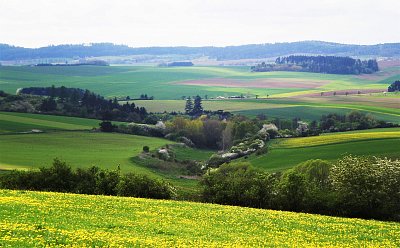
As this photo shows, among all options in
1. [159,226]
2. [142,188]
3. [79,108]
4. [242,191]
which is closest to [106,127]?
[79,108]

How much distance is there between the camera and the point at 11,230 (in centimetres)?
2289

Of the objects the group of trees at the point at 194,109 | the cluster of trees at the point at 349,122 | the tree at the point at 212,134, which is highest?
the cluster of trees at the point at 349,122

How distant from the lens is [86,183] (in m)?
51.5

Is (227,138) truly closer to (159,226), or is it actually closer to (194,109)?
(194,109)

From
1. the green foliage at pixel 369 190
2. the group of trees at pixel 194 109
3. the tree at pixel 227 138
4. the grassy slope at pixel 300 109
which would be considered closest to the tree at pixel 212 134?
the tree at pixel 227 138

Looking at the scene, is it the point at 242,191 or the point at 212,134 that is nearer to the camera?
the point at 242,191

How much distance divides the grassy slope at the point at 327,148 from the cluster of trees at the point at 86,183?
45565 mm

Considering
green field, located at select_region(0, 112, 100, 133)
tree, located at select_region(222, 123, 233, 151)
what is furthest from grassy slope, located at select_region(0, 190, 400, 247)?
tree, located at select_region(222, 123, 233, 151)

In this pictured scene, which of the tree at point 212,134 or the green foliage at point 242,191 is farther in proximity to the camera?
the tree at point 212,134

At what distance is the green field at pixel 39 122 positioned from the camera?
126 metres

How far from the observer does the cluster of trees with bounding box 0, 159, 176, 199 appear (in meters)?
50.0

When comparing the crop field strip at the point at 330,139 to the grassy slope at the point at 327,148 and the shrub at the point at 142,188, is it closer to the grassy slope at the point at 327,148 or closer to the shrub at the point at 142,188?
the grassy slope at the point at 327,148

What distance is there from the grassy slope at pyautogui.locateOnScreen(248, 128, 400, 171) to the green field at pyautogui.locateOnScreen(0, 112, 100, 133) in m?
52.1

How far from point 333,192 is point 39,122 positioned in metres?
103
